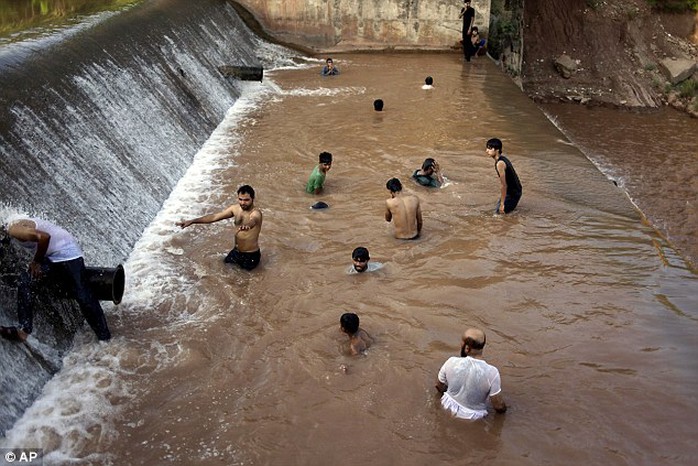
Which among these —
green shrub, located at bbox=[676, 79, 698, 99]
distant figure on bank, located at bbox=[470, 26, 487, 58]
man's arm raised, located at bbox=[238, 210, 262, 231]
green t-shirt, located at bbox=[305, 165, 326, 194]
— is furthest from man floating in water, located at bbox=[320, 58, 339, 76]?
green shrub, located at bbox=[676, 79, 698, 99]

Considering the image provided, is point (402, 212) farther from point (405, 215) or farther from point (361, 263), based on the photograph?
point (361, 263)

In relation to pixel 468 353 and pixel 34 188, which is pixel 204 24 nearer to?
pixel 34 188

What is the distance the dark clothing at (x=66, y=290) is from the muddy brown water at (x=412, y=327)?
0.38 meters

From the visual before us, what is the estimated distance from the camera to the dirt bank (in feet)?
69.1

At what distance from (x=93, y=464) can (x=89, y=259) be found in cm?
314

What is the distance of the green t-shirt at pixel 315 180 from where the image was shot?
10.2 m

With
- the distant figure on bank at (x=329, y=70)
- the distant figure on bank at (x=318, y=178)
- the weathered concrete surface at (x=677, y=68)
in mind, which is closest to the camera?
the distant figure on bank at (x=318, y=178)

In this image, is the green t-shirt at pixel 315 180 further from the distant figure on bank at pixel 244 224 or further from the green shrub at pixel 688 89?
the green shrub at pixel 688 89

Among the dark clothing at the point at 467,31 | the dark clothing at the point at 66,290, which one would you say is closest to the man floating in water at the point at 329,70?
the dark clothing at the point at 467,31

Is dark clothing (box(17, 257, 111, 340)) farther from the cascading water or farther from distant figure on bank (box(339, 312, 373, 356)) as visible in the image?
distant figure on bank (box(339, 312, 373, 356))

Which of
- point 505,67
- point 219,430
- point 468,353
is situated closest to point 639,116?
point 505,67

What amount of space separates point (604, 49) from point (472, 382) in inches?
789

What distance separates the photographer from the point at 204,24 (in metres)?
16.4

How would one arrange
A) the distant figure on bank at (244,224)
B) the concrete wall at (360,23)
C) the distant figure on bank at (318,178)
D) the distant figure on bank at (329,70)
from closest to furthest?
1. the distant figure on bank at (244,224)
2. the distant figure on bank at (318,178)
3. the distant figure on bank at (329,70)
4. the concrete wall at (360,23)
